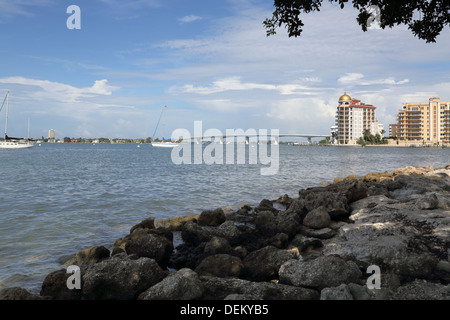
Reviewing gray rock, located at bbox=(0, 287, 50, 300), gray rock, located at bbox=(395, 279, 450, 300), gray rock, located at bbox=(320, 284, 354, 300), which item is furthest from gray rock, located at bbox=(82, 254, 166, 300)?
gray rock, located at bbox=(395, 279, 450, 300)

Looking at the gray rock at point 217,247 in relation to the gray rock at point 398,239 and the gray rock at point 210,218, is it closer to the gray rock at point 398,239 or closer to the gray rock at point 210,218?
the gray rock at point 398,239

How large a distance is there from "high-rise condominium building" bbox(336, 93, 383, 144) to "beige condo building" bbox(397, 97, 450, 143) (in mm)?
21812

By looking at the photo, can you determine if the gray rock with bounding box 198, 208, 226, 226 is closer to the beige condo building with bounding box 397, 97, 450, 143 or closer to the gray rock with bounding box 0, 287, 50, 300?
the gray rock with bounding box 0, 287, 50, 300

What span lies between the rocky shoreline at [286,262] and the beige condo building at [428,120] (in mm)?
165951

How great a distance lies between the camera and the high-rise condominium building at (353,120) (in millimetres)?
178625

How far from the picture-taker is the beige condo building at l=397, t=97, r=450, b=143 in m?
150

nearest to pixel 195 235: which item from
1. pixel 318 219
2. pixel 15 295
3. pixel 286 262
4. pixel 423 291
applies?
pixel 286 262

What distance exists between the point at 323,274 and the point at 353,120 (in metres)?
187

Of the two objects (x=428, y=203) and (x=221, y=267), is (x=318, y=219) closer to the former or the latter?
(x=428, y=203)

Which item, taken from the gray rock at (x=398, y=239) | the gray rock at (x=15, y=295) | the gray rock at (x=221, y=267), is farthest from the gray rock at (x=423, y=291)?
the gray rock at (x=15, y=295)

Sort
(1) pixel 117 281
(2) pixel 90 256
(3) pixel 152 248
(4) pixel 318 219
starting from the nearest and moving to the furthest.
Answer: (1) pixel 117 281
(3) pixel 152 248
(2) pixel 90 256
(4) pixel 318 219

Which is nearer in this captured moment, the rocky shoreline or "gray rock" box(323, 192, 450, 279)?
the rocky shoreline

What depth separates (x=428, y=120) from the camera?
153250 mm
